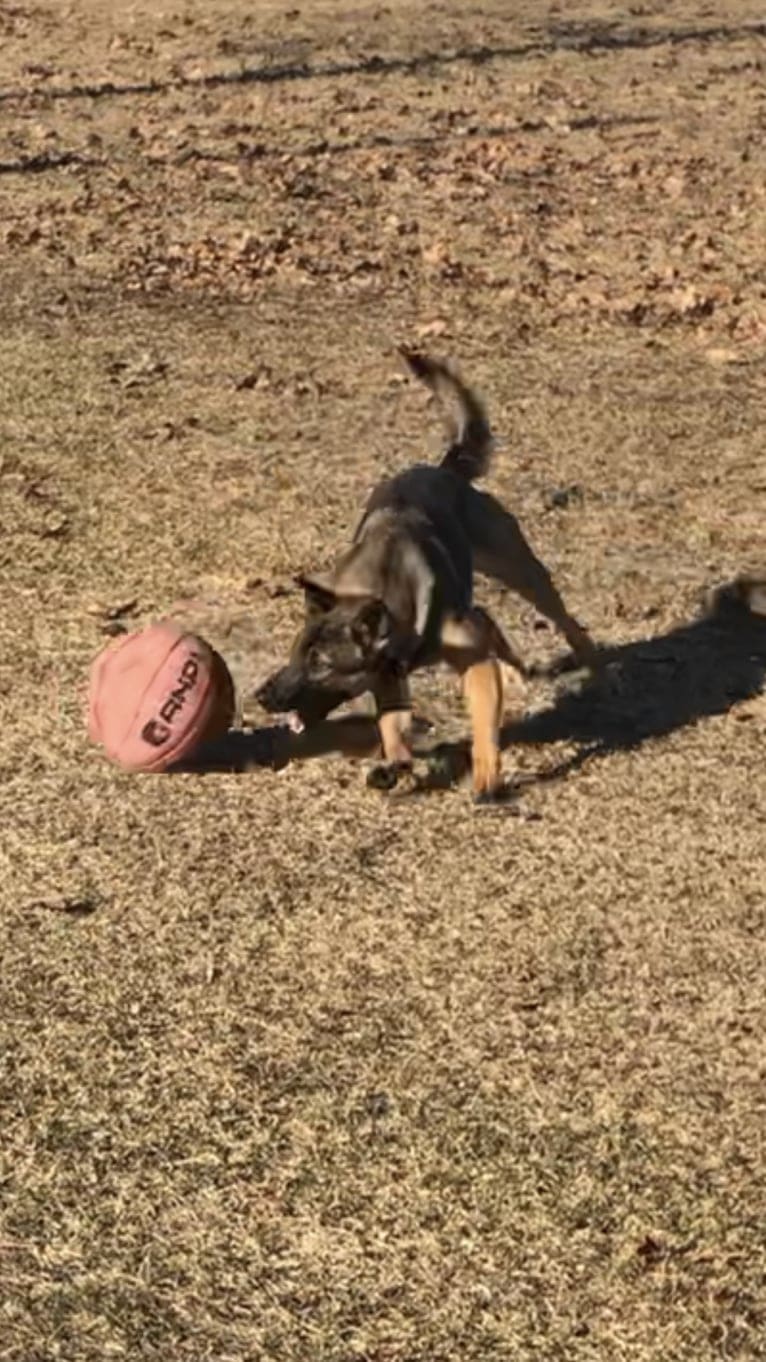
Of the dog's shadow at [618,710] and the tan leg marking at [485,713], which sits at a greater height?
the tan leg marking at [485,713]

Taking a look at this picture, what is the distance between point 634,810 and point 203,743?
121 cm

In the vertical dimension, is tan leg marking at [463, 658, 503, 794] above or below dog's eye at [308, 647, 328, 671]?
below

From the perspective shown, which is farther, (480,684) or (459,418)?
(459,418)

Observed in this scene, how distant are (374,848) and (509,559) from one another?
117 centimetres

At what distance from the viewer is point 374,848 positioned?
6422 mm

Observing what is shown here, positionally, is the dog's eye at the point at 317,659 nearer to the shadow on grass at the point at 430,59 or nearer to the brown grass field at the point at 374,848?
the brown grass field at the point at 374,848

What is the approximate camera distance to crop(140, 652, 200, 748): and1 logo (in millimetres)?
6676

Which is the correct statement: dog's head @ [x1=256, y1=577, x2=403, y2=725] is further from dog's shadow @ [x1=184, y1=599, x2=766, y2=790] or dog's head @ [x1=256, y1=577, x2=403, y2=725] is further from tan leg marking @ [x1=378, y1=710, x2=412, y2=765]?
dog's shadow @ [x1=184, y1=599, x2=766, y2=790]

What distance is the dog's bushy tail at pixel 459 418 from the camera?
7258 millimetres

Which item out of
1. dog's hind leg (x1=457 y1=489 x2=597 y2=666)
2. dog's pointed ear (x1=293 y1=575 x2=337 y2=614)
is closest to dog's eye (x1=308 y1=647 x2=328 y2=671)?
dog's pointed ear (x1=293 y1=575 x2=337 y2=614)

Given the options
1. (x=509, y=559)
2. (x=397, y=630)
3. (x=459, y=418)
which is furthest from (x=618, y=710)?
(x=397, y=630)

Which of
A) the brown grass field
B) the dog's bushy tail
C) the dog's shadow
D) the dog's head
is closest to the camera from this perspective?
the brown grass field

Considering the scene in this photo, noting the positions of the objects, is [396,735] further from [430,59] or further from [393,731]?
[430,59]

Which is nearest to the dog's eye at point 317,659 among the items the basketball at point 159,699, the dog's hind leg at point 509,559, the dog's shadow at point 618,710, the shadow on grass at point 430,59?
the basketball at point 159,699
